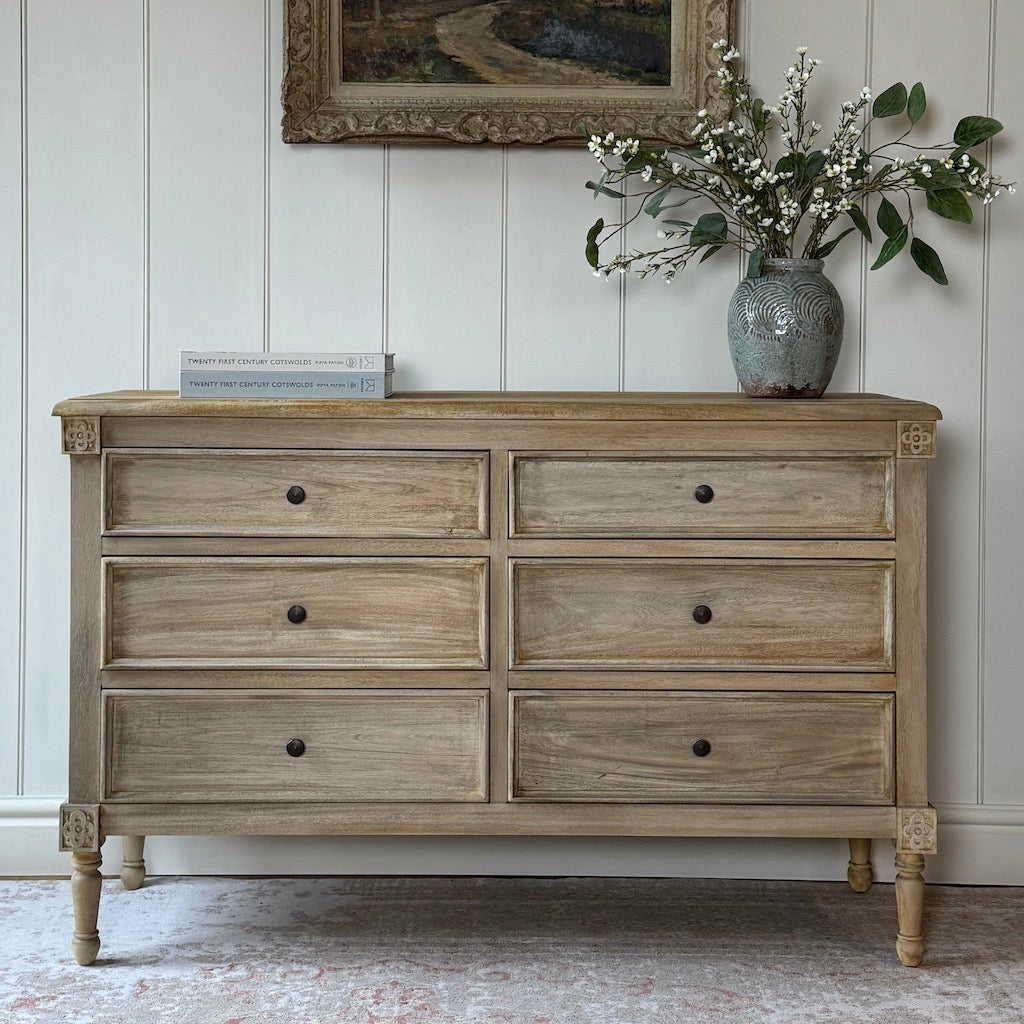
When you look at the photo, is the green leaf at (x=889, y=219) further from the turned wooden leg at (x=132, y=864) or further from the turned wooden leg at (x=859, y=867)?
the turned wooden leg at (x=132, y=864)

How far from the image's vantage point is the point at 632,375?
239 centimetres

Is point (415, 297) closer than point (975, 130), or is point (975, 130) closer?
point (975, 130)

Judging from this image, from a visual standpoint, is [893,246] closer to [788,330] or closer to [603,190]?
[788,330]

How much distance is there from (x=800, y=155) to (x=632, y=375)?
526 mm

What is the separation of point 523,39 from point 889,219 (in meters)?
0.80

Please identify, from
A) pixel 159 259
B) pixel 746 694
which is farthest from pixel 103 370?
pixel 746 694

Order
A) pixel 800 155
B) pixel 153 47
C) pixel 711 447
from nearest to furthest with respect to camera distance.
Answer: pixel 711 447 → pixel 800 155 → pixel 153 47

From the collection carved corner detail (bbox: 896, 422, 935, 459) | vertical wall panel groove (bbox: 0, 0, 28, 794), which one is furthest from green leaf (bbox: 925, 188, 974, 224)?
vertical wall panel groove (bbox: 0, 0, 28, 794)

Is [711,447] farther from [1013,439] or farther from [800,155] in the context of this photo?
[1013,439]

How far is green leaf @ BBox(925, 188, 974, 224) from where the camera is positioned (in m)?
2.23

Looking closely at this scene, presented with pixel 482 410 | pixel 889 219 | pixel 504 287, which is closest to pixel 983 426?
pixel 889 219

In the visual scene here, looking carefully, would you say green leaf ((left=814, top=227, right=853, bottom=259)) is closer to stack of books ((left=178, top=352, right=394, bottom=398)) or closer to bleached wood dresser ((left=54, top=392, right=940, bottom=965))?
bleached wood dresser ((left=54, top=392, right=940, bottom=965))

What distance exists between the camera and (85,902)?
1.98m

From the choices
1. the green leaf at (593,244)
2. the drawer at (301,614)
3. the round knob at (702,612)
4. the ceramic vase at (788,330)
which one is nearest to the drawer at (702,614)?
the round knob at (702,612)
